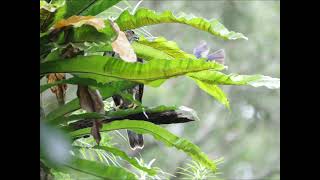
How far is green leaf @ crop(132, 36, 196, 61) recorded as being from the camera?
93 cm

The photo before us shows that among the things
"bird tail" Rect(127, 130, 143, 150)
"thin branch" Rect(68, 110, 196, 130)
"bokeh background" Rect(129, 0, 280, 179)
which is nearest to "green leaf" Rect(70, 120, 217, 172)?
"thin branch" Rect(68, 110, 196, 130)

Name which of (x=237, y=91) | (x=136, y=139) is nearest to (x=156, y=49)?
(x=136, y=139)

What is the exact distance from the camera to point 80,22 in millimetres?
738

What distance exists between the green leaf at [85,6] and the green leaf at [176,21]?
1.4 inches

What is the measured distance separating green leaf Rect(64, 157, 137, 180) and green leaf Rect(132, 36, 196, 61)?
23 centimetres

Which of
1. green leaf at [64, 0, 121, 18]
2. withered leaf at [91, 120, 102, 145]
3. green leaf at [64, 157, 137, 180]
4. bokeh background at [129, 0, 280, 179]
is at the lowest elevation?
green leaf at [64, 157, 137, 180]

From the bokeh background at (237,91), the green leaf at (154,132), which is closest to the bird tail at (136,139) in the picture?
the green leaf at (154,132)

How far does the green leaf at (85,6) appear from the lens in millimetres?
802

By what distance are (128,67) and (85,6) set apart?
130mm

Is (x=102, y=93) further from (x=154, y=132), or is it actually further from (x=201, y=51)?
(x=201, y=51)

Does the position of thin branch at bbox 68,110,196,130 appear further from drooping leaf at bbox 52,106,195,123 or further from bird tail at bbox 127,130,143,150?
bird tail at bbox 127,130,143,150

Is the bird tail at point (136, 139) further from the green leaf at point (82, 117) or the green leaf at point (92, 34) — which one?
the green leaf at point (92, 34)
